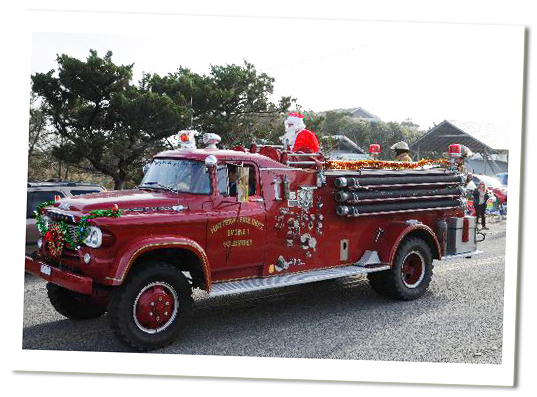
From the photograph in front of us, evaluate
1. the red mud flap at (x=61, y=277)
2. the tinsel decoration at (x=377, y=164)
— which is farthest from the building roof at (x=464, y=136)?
the red mud flap at (x=61, y=277)

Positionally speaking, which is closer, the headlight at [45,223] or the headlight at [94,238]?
the headlight at [94,238]

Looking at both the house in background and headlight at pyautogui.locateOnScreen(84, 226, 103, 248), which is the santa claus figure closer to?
headlight at pyautogui.locateOnScreen(84, 226, 103, 248)

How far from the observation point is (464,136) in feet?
38.7

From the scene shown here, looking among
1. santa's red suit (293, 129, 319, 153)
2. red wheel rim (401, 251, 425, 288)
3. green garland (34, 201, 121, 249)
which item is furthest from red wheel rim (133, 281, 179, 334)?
red wheel rim (401, 251, 425, 288)

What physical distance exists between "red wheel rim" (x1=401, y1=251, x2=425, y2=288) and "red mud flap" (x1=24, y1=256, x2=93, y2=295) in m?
4.51

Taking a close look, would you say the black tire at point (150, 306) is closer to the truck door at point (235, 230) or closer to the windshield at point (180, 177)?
the truck door at point (235, 230)

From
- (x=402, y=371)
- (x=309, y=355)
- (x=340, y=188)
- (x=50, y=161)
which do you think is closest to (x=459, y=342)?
(x=402, y=371)

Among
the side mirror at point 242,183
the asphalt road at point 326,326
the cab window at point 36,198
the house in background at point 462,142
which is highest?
Result: the house in background at point 462,142

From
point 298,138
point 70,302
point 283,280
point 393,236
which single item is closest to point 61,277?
point 70,302

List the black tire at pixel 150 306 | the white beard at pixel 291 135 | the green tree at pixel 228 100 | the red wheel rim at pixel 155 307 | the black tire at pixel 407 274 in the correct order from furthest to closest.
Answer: the green tree at pixel 228 100 < the white beard at pixel 291 135 < the black tire at pixel 407 274 < the red wheel rim at pixel 155 307 < the black tire at pixel 150 306

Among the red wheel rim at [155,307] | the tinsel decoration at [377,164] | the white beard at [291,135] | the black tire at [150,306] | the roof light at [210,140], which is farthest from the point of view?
the white beard at [291,135]

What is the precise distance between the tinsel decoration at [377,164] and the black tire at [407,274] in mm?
1108

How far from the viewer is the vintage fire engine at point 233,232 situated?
5207 mm
